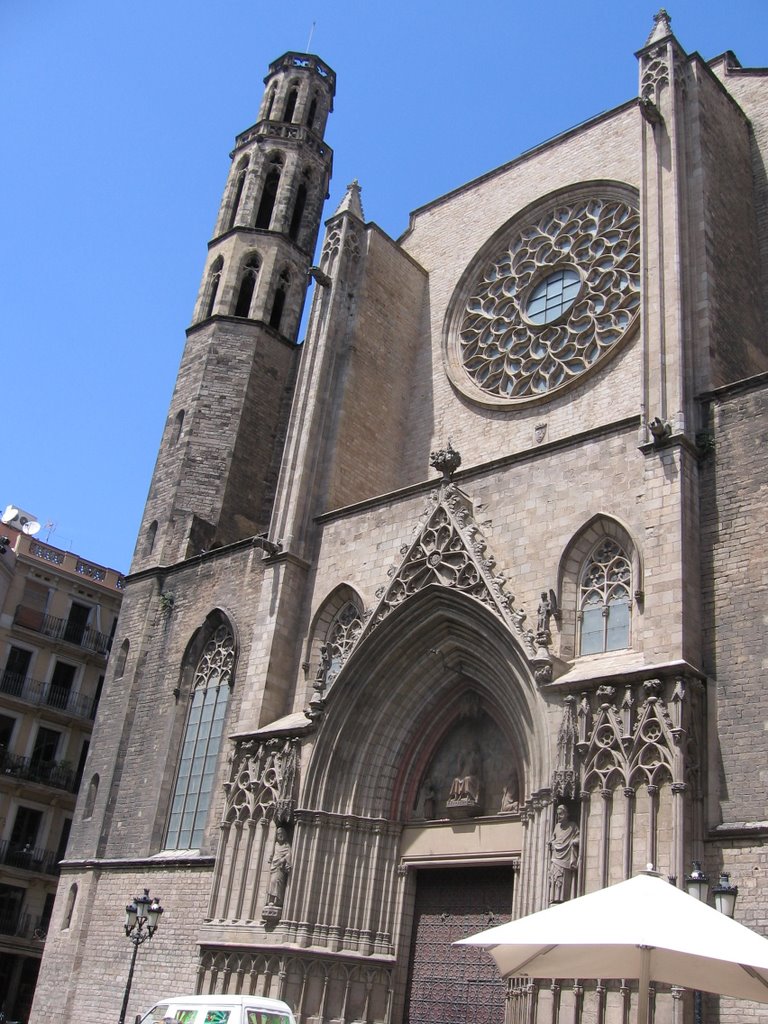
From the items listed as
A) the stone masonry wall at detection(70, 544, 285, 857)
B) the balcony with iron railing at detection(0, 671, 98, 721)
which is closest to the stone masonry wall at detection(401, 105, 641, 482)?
the stone masonry wall at detection(70, 544, 285, 857)

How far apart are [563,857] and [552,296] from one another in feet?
34.0

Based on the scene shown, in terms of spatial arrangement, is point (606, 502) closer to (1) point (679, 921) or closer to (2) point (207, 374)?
(1) point (679, 921)

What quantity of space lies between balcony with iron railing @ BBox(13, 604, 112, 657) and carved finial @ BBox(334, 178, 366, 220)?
1392cm

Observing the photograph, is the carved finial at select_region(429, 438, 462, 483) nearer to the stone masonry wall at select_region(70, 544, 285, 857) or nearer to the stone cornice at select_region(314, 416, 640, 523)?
the stone cornice at select_region(314, 416, 640, 523)

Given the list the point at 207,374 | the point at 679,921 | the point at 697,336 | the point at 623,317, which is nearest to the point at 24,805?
the point at 207,374

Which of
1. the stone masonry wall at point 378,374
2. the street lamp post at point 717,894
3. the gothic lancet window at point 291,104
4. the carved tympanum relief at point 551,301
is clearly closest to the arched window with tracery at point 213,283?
the stone masonry wall at point 378,374

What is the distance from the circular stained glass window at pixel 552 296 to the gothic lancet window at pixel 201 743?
748 centimetres

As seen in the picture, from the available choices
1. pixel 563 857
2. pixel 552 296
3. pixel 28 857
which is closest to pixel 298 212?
pixel 552 296

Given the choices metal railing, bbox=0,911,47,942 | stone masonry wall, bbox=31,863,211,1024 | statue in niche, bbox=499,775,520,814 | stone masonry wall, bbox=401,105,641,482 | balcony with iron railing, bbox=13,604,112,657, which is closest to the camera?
statue in niche, bbox=499,775,520,814

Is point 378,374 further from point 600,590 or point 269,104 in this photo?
point 269,104

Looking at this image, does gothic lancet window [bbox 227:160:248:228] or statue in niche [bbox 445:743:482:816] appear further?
gothic lancet window [bbox 227:160:248:228]

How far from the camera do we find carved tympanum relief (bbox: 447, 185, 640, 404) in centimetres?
1711

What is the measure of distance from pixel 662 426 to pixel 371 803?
244 inches

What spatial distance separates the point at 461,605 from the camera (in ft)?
45.4
